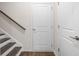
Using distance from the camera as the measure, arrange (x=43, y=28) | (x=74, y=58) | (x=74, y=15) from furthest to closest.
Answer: (x=43, y=28) → (x=74, y=15) → (x=74, y=58)

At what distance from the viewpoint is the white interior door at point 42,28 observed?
43.0 inches

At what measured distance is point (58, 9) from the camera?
1260 mm

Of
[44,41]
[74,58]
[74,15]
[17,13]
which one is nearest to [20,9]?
[17,13]

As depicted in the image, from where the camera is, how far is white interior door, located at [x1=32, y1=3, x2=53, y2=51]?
109 centimetres

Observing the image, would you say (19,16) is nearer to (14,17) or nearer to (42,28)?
(14,17)

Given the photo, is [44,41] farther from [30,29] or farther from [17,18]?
[17,18]

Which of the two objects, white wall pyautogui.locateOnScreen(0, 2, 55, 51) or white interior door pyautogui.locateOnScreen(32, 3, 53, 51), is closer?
white wall pyautogui.locateOnScreen(0, 2, 55, 51)

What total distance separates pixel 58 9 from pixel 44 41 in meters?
0.40

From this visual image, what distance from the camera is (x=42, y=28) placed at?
1.15m

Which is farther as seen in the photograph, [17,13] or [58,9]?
[58,9]

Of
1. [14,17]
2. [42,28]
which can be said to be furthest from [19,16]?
[42,28]

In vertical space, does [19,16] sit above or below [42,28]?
above

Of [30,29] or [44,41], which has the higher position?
[30,29]

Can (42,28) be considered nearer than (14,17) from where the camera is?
No
